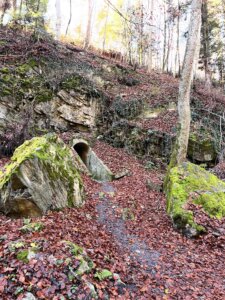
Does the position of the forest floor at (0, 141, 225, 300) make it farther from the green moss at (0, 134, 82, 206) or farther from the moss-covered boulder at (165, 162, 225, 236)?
the green moss at (0, 134, 82, 206)

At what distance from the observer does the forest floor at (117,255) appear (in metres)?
3.48

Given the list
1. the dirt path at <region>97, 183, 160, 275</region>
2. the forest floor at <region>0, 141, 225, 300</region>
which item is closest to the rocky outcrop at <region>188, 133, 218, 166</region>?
the forest floor at <region>0, 141, 225, 300</region>

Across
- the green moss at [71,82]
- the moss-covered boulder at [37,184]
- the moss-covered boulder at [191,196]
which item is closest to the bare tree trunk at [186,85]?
the moss-covered boulder at [191,196]

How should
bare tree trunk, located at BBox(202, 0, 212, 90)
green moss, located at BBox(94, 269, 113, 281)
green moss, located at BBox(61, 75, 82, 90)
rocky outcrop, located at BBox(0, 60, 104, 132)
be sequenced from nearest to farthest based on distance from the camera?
green moss, located at BBox(94, 269, 113, 281)
rocky outcrop, located at BBox(0, 60, 104, 132)
green moss, located at BBox(61, 75, 82, 90)
bare tree trunk, located at BBox(202, 0, 212, 90)

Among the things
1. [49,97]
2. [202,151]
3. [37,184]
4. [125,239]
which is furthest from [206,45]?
[37,184]

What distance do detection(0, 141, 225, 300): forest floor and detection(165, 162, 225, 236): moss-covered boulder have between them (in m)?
0.30

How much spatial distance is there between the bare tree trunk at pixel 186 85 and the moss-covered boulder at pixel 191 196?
2.04 ft

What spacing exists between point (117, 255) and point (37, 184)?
2316mm

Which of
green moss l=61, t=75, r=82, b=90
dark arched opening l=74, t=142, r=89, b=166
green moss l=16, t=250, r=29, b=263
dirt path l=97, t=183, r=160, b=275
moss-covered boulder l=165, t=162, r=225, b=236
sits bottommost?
dirt path l=97, t=183, r=160, b=275

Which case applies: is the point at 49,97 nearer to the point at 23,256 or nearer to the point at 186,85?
the point at 186,85

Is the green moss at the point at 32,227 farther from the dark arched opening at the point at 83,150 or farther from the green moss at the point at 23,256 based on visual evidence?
the dark arched opening at the point at 83,150

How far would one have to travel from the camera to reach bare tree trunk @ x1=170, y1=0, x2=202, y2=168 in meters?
8.69

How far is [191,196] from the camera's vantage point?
722 centimetres

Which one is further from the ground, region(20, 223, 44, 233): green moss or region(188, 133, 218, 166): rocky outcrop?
region(188, 133, 218, 166): rocky outcrop
